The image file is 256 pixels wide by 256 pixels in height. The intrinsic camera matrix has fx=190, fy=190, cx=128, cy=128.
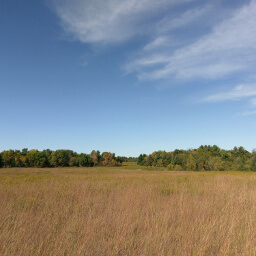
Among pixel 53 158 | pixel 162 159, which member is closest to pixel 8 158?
pixel 53 158

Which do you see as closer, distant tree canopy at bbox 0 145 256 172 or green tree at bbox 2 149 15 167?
distant tree canopy at bbox 0 145 256 172

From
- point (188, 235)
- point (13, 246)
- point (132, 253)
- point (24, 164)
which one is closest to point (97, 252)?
point (132, 253)

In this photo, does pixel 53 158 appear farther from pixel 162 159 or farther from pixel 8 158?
pixel 162 159

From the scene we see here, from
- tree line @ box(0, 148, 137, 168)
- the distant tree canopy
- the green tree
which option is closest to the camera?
the distant tree canopy

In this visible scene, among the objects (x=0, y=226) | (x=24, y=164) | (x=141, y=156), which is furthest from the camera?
(x=141, y=156)

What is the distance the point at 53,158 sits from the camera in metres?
87.3

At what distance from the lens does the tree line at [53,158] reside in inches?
3152

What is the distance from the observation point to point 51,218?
211 inches

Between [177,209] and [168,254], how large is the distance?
2.73 meters

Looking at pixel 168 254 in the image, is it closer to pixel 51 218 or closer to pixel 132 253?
pixel 132 253

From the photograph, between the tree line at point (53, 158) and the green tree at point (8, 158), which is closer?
the green tree at point (8, 158)

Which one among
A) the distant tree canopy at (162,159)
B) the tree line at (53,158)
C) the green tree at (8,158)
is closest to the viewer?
the distant tree canopy at (162,159)

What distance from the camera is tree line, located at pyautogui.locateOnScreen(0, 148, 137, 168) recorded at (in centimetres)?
8006

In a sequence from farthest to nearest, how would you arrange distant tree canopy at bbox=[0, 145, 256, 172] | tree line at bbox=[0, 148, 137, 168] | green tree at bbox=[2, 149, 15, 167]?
tree line at bbox=[0, 148, 137, 168] < green tree at bbox=[2, 149, 15, 167] < distant tree canopy at bbox=[0, 145, 256, 172]
